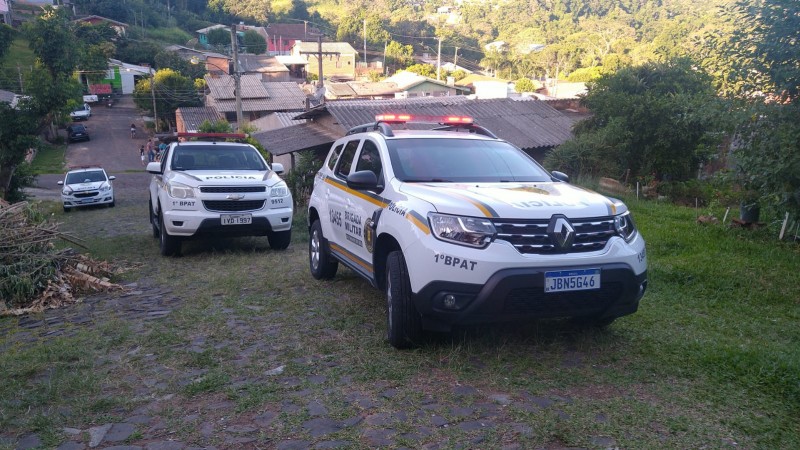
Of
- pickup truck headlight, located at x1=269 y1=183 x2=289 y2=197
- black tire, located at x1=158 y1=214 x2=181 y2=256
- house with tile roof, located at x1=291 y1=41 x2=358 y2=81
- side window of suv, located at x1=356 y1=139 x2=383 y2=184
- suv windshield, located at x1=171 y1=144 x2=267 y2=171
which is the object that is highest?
house with tile roof, located at x1=291 y1=41 x2=358 y2=81

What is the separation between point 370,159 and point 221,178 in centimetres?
396

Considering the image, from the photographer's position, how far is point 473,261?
4.47 m

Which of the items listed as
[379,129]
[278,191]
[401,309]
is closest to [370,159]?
[379,129]

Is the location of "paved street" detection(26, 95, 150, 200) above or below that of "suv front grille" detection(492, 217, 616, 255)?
below

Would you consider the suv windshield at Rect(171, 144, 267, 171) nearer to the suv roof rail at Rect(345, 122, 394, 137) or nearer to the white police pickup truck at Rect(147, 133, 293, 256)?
the white police pickup truck at Rect(147, 133, 293, 256)

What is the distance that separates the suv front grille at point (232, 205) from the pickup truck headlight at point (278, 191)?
228 millimetres

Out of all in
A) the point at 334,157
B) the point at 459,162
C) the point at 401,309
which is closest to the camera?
the point at 401,309

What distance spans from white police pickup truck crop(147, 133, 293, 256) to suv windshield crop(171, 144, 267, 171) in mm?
16

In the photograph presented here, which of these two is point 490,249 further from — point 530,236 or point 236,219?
point 236,219

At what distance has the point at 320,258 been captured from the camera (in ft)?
25.0

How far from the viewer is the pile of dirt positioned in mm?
7301

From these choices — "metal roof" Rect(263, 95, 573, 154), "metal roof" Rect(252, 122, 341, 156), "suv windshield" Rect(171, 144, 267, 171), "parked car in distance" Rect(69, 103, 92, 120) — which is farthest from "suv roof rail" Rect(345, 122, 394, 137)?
"parked car in distance" Rect(69, 103, 92, 120)

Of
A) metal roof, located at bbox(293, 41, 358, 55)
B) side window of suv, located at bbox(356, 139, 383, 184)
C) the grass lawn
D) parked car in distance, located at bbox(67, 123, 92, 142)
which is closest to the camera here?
the grass lawn

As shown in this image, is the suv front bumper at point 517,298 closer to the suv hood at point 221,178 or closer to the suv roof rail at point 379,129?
the suv roof rail at point 379,129
